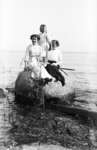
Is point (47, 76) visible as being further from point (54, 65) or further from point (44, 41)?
point (44, 41)

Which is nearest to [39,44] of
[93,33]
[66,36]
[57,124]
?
[66,36]

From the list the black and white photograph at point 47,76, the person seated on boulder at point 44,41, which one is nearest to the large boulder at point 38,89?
the black and white photograph at point 47,76

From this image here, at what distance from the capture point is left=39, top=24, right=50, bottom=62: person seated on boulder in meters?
2.17

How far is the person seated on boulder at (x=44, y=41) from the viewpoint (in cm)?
217

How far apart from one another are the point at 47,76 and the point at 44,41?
8.9 inches

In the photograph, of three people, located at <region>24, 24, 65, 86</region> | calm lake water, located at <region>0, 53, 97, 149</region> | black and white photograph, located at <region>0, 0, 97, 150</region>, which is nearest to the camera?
black and white photograph, located at <region>0, 0, 97, 150</region>

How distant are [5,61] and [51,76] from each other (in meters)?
0.30

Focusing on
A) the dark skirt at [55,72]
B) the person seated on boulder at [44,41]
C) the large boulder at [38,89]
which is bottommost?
the large boulder at [38,89]

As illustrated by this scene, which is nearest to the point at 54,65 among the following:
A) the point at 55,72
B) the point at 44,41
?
the point at 55,72

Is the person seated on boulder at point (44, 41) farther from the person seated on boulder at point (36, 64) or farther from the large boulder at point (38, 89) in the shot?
the large boulder at point (38, 89)

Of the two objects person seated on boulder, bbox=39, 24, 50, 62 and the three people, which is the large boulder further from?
person seated on boulder, bbox=39, 24, 50, 62

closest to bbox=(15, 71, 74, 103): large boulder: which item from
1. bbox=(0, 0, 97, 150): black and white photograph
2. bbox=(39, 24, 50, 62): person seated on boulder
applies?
bbox=(0, 0, 97, 150): black and white photograph

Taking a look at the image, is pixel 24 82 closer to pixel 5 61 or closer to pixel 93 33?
pixel 5 61

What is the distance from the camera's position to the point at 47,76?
7.61 ft
